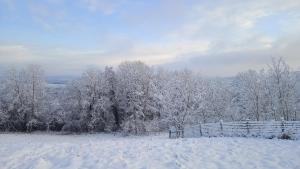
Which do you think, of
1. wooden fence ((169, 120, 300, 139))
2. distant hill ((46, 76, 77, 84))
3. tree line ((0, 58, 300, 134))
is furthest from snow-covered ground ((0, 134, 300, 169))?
distant hill ((46, 76, 77, 84))

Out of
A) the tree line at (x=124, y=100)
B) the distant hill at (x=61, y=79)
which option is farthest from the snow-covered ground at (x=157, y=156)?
the distant hill at (x=61, y=79)

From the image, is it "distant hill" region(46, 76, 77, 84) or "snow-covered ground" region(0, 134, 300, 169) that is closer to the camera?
"snow-covered ground" region(0, 134, 300, 169)

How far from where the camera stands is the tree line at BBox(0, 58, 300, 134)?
45.8 metres

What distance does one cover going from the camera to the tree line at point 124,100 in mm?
45781

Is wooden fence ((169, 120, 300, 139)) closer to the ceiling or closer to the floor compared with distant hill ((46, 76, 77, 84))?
closer to the floor

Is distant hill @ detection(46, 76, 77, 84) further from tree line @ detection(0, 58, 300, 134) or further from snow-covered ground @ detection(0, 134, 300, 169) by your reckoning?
snow-covered ground @ detection(0, 134, 300, 169)

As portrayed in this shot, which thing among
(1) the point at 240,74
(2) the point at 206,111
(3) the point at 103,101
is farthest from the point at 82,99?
(1) the point at 240,74

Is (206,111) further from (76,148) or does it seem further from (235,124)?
(76,148)

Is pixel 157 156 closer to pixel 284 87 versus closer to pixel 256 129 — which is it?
pixel 256 129

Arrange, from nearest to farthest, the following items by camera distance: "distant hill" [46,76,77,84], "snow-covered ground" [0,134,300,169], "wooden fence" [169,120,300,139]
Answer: "snow-covered ground" [0,134,300,169]
"wooden fence" [169,120,300,139]
"distant hill" [46,76,77,84]

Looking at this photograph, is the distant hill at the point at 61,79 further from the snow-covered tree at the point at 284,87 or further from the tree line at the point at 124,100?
the snow-covered tree at the point at 284,87

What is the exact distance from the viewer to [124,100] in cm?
4978

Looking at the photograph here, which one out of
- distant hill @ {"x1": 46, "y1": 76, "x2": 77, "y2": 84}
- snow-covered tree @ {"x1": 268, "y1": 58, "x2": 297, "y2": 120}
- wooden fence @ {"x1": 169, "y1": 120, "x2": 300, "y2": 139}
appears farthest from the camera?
distant hill @ {"x1": 46, "y1": 76, "x2": 77, "y2": 84}

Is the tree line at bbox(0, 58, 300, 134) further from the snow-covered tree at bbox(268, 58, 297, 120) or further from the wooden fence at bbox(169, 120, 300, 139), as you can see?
the wooden fence at bbox(169, 120, 300, 139)
